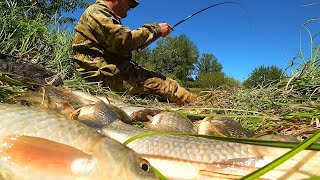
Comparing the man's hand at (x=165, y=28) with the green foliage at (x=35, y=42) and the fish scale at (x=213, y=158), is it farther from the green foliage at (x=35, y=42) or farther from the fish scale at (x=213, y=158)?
the fish scale at (x=213, y=158)

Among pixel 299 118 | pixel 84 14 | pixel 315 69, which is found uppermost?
pixel 84 14

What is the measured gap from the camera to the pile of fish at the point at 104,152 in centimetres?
118

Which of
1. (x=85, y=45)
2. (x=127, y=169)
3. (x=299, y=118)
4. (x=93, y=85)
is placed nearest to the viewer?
(x=127, y=169)

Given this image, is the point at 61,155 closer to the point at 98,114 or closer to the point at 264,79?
the point at 98,114

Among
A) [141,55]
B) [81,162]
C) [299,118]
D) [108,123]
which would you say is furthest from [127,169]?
[141,55]

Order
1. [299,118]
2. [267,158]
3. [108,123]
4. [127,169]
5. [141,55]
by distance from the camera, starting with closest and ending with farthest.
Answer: [127,169] → [267,158] → [108,123] → [299,118] → [141,55]

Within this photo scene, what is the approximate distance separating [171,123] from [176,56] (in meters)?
47.0

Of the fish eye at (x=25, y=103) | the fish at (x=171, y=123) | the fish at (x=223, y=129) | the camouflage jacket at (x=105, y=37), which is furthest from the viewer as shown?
the camouflage jacket at (x=105, y=37)

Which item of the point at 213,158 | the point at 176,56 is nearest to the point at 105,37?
the point at 213,158

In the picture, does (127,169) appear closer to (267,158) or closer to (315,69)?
(267,158)

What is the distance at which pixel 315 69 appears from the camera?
4129 millimetres

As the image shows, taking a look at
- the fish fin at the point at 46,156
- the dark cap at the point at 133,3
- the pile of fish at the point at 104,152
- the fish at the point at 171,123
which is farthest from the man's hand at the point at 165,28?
the fish fin at the point at 46,156

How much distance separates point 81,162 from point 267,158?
0.91 m

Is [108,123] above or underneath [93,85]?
underneath
